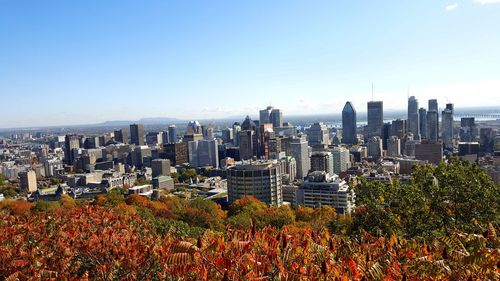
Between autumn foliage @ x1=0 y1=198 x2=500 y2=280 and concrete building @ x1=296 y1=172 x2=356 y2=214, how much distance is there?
41.0m

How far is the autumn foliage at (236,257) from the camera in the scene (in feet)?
19.7

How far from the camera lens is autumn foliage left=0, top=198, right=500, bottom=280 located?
6.00 metres

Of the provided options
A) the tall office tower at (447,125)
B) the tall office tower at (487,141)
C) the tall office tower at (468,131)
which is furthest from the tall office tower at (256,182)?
the tall office tower at (468,131)

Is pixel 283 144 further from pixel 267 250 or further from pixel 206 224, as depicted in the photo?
pixel 267 250

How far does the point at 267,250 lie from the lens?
7.14m

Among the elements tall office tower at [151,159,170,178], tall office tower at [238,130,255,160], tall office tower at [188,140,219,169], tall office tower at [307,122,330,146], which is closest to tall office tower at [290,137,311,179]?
tall office tower at [238,130,255,160]

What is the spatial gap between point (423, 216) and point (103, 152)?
137 metres

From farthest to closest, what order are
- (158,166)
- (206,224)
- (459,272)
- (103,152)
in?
(103,152), (158,166), (206,224), (459,272)

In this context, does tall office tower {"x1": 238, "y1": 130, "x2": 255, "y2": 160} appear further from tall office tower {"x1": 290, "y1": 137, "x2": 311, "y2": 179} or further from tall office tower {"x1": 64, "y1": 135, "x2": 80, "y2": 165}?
tall office tower {"x1": 64, "y1": 135, "x2": 80, "y2": 165}

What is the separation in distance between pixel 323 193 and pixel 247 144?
63824 mm

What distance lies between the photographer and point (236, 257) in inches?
253

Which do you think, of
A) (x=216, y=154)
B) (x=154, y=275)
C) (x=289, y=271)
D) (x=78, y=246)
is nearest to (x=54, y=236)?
(x=78, y=246)

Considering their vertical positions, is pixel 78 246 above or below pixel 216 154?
above

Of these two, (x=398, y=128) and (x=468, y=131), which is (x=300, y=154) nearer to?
(x=398, y=128)
